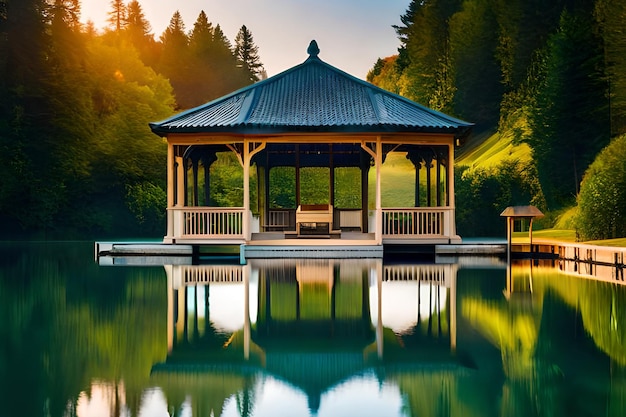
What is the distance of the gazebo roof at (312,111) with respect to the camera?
1839 centimetres

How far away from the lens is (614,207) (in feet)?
67.9

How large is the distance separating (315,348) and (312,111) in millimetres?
13366

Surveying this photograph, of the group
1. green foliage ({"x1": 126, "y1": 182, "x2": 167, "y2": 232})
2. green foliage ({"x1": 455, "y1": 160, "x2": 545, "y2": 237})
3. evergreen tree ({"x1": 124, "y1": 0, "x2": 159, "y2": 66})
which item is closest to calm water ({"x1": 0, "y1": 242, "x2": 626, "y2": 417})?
green foliage ({"x1": 455, "y1": 160, "x2": 545, "y2": 237})

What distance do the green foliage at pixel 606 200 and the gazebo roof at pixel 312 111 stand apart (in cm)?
469

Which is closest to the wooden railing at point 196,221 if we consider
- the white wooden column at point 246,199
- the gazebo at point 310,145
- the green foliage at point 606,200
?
the gazebo at point 310,145

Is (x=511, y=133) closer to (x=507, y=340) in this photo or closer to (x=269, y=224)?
(x=269, y=224)

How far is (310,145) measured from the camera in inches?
910

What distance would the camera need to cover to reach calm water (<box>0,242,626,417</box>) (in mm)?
5207

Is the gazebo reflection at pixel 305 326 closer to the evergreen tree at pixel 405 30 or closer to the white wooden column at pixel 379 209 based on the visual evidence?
the white wooden column at pixel 379 209

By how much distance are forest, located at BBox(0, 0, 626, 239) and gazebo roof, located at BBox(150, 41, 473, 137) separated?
19.4 feet

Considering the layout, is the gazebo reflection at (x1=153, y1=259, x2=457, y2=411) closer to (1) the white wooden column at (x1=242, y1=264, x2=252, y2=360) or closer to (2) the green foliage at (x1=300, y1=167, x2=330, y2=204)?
(1) the white wooden column at (x1=242, y1=264, x2=252, y2=360)

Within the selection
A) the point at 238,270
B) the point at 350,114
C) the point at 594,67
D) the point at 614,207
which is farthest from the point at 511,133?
the point at 238,270

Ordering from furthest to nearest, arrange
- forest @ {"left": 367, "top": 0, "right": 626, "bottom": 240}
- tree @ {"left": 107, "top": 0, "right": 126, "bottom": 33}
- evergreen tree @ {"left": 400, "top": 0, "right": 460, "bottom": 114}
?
tree @ {"left": 107, "top": 0, "right": 126, "bottom": 33} < evergreen tree @ {"left": 400, "top": 0, "right": 460, "bottom": 114} < forest @ {"left": 367, "top": 0, "right": 626, "bottom": 240}

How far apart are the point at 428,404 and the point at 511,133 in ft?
130
